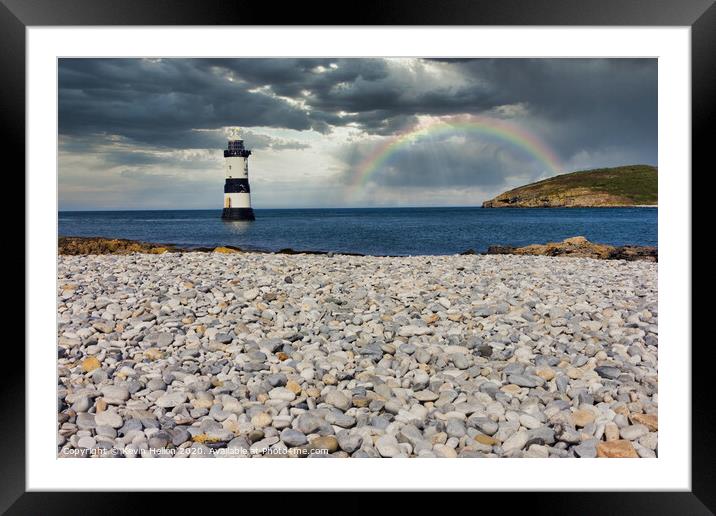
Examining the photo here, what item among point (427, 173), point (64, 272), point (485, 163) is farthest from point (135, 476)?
point (485, 163)

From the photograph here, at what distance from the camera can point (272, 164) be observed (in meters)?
22.0

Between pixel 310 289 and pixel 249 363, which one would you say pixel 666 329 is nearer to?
pixel 249 363

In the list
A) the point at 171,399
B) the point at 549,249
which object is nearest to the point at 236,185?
the point at 549,249

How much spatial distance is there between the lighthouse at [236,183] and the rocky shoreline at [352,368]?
49.7ft

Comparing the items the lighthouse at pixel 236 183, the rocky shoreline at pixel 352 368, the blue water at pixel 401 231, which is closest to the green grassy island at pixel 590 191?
the blue water at pixel 401 231

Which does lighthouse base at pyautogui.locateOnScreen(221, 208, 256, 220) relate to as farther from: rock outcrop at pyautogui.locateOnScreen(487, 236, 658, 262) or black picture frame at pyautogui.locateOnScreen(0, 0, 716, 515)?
black picture frame at pyautogui.locateOnScreen(0, 0, 716, 515)

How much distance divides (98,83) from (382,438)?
968 inches

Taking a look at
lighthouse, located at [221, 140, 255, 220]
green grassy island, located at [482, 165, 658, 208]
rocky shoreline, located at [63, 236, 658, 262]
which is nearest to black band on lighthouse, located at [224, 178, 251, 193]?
lighthouse, located at [221, 140, 255, 220]

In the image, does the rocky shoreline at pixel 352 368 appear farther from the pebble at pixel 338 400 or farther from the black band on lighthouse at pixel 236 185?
the black band on lighthouse at pixel 236 185
